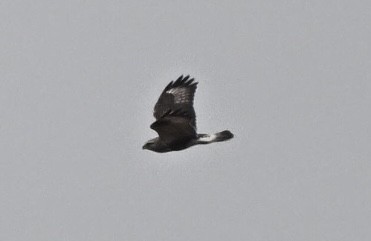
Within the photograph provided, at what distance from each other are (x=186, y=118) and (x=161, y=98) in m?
1.97

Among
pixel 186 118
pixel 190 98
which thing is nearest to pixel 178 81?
pixel 190 98

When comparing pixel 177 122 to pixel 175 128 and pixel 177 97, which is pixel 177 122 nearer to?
pixel 175 128

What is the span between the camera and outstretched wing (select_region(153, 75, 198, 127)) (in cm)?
2223

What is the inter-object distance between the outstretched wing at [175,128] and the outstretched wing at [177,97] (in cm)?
105

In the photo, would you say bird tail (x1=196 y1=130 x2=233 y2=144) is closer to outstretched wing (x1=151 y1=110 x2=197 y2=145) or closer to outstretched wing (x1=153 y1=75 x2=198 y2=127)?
outstretched wing (x1=151 y1=110 x2=197 y2=145)

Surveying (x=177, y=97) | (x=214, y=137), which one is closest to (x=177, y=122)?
(x=214, y=137)

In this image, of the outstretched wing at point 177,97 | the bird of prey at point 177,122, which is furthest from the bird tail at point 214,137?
the outstretched wing at point 177,97

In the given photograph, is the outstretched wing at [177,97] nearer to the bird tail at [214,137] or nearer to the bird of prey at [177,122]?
the bird of prey at [177,122]

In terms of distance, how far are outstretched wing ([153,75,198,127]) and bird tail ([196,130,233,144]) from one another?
1373mm

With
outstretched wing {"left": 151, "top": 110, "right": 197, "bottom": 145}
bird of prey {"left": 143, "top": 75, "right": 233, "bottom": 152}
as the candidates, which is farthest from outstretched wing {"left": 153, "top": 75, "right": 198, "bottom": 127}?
outstretched wing {"left": 151, "top": 110, "right": 197, "bottom": 145}

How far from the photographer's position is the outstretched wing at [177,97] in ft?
72.9

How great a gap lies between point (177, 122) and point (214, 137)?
990mm

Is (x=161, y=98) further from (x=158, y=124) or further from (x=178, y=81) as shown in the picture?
(x=158, y=124)

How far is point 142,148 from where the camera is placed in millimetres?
21609
